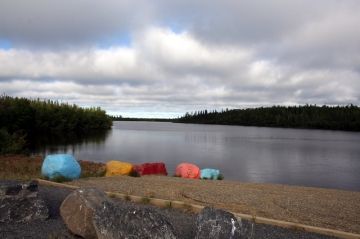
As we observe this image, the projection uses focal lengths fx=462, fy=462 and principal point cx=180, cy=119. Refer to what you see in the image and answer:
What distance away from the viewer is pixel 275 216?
9.36m

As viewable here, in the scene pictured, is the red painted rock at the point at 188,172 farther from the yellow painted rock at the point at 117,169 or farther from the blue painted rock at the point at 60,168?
the blue painted rock at the point at 60,168

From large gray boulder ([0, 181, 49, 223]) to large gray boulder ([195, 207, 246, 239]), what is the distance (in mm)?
3221

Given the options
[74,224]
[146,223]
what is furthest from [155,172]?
[146,223]

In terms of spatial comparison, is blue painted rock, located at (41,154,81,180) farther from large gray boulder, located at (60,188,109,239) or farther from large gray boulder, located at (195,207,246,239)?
large gray boulder, located at (195,207,246,239)

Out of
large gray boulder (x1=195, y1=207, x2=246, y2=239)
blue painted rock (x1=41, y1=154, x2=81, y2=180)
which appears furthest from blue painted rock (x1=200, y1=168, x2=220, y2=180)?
large gray boulder (x1=195, y1=207, x2=246, y2=239)

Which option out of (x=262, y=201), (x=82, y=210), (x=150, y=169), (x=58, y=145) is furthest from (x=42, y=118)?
(x=82, y=210)

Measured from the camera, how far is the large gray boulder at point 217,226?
6.37 meters

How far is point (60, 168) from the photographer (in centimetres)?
1369

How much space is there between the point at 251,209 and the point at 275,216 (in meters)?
0.66

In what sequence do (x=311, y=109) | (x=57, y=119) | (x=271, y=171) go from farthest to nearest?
(x=311, y=109) < (x=57, y=119) < (x=271, y=171)

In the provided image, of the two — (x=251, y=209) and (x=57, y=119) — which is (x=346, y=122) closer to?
Result: (x=57, y=119)

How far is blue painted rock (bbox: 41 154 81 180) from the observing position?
13633mm

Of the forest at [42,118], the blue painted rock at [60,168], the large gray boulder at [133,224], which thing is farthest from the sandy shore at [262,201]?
the forest at [42,118]

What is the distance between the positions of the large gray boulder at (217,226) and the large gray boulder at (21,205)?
3221 millimetres
